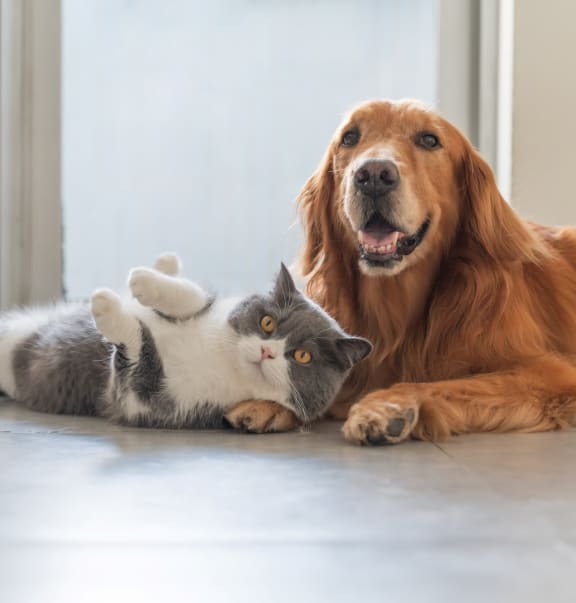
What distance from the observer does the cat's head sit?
5.59 feet

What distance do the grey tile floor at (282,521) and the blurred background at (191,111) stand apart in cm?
163

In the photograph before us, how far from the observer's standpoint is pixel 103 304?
1.68m

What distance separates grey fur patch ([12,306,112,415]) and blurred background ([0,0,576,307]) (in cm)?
107

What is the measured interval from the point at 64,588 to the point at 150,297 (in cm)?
101

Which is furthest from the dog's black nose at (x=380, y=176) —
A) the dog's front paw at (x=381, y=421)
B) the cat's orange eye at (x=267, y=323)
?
the dog's front paw at (x=381, y=421)

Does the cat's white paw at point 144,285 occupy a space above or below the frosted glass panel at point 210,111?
below

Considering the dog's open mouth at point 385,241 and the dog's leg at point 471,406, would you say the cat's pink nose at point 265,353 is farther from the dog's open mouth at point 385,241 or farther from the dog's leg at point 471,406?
the dog's open mouth at point 385,241

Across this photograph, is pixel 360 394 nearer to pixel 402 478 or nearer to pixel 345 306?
pixel 345 306

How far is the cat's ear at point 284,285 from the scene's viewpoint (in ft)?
5.97

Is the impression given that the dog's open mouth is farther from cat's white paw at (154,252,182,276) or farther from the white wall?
the white wall

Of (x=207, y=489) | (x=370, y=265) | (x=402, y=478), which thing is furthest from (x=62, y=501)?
(x=370, y=265)

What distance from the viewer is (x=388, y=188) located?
1882mm

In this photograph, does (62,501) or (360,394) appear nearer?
(62,501)

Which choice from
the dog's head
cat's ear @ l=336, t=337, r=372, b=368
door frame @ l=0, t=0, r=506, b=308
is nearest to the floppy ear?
the dog's head
